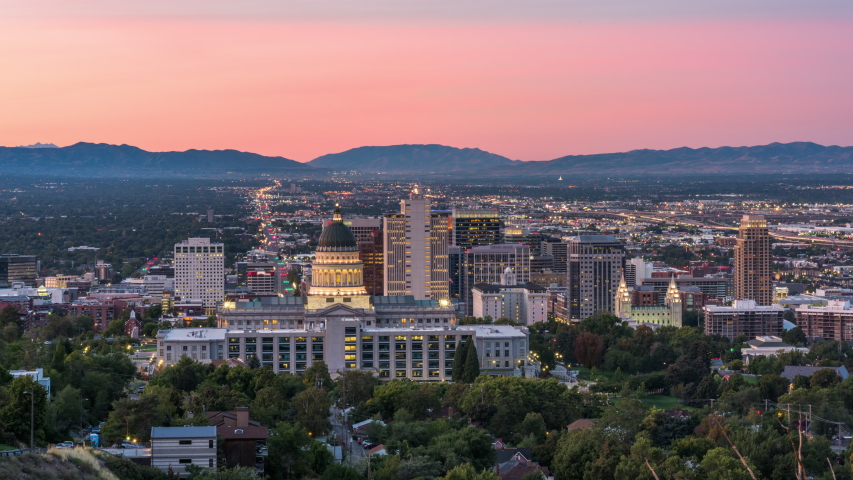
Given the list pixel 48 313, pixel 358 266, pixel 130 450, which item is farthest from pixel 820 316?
pixel 130 450

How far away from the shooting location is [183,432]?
56.4m

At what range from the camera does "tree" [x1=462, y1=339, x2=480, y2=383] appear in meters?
98.1

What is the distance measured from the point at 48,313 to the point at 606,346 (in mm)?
57554

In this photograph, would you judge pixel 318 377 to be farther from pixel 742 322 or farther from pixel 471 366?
pixel 742 322

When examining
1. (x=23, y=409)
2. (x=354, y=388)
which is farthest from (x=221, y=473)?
(x=354, y=388)

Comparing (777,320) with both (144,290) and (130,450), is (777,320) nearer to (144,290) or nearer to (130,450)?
(144,290)

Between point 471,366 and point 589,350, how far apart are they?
20012 mm

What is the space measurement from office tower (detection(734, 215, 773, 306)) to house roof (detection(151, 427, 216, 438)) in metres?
117

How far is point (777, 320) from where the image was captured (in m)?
142

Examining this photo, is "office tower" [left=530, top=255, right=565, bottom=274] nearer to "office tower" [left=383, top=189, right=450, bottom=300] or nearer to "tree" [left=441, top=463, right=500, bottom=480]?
"office tower" [left=383, top=189, right=450, bottom=300]

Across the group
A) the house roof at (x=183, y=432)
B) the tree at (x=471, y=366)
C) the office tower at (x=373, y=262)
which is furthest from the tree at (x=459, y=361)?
the office tower at (x=373, y=262)

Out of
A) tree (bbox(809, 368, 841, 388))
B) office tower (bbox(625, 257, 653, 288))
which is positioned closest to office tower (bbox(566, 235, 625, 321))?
office tower (bbox(625, 257, 653, 288))

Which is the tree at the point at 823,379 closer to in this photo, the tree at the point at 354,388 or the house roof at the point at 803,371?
the house roof at the point at 803,371

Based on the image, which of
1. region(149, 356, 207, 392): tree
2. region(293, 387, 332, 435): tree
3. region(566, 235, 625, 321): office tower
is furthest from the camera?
region(566, 235, 625, 321): office tower
